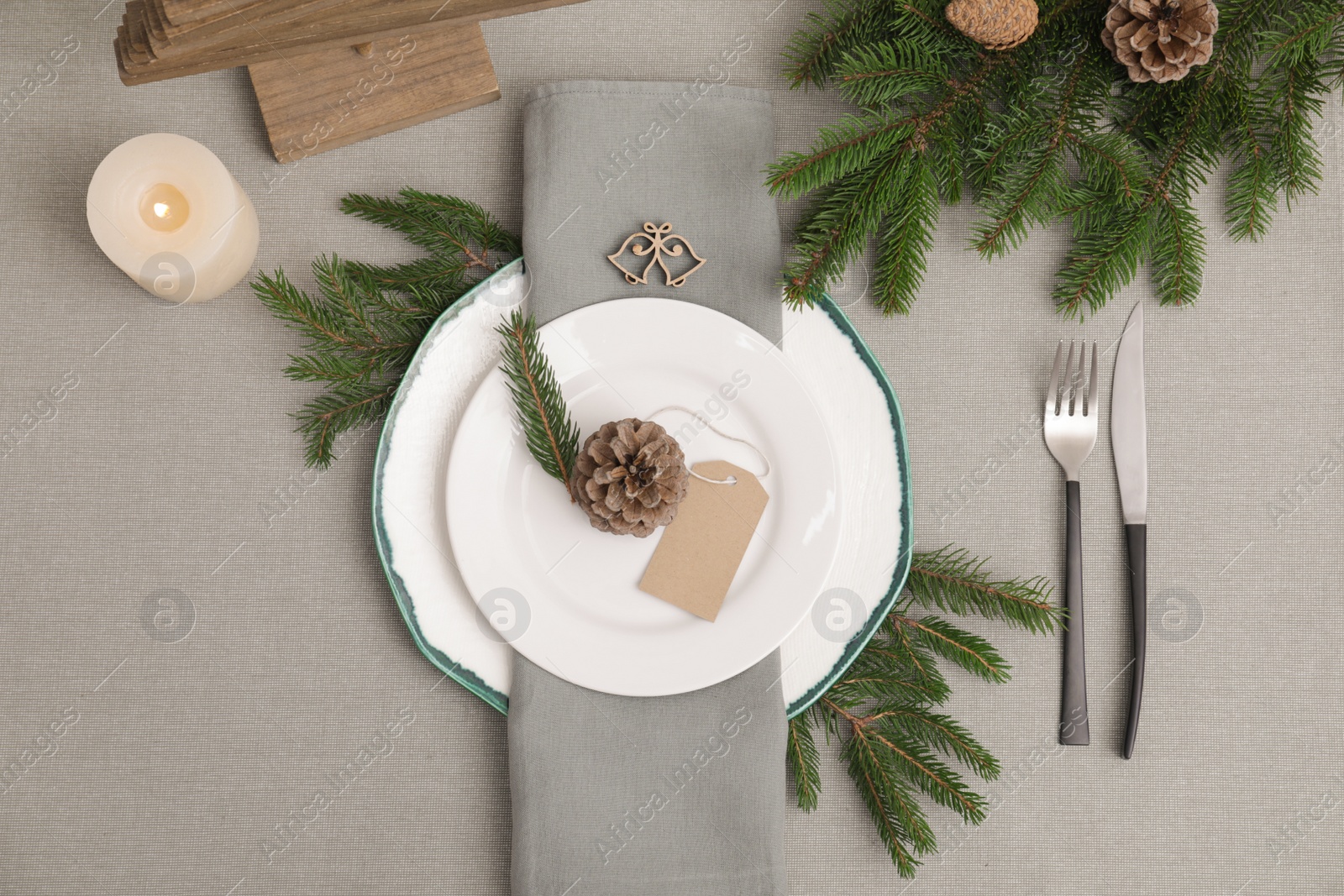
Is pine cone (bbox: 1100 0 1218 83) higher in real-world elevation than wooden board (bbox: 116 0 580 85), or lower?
lower

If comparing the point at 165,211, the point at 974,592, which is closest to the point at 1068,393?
the point at 974,592

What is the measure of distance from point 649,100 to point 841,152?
0.17m

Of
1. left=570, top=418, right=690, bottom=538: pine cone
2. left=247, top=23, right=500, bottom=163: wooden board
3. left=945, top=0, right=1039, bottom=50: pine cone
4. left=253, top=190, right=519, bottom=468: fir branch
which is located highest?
left=945, top=0, right=1039, bottom=50: pine cone

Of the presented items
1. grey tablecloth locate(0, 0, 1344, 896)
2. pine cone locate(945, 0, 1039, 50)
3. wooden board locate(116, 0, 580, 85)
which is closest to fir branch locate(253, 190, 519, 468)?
grey tablecloth locate(0, 0, 1344, 896)

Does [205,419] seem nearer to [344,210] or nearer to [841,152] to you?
[344,210]

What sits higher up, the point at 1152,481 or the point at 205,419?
the point at 205,419

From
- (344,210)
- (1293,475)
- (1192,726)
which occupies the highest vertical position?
(344,210)

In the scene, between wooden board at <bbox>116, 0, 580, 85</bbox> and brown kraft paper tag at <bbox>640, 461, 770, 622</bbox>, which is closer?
wooden board at <bbox>116, 0, 580, 85</bbox>

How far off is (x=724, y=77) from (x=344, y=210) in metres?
0.35

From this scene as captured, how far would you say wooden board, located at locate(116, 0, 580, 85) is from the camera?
1.73 feet

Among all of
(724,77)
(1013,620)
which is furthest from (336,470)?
(1013,620)

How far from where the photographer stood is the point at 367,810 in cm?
70

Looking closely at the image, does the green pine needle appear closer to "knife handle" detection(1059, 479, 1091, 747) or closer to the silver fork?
the silver fork

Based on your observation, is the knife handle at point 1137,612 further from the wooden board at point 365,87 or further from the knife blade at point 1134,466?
the wooden board at point 365,87
